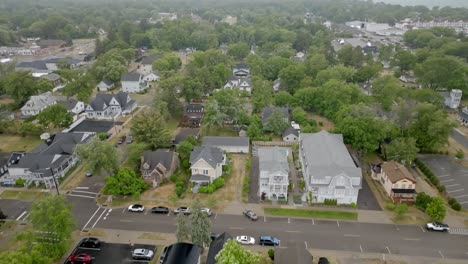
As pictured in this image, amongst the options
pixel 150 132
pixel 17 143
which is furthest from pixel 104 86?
pixel 150 132

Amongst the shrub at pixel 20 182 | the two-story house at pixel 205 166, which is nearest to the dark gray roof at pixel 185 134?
the two-story house at pixel 205 166

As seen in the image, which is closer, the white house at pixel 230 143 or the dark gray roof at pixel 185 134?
the white house at pixel 230 143

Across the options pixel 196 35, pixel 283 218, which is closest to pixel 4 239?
pixel 283 218

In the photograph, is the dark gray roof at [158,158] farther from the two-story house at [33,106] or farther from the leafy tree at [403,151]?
the two-story house at [33,106]

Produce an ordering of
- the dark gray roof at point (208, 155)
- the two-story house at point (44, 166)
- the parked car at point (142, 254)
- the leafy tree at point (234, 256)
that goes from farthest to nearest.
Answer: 1. the dark gray roof at point (208, 155)
2. the two-story house at point (44, 166)
3. the parked car at point (142, 254)
4. the leafy tree at point (234, 256)

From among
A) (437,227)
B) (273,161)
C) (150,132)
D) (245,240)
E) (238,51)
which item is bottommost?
(245,240)

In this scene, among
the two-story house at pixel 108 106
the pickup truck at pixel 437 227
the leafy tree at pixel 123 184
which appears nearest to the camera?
the pickup truck at pixel 437 227

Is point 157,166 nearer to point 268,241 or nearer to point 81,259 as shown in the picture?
point 81,259

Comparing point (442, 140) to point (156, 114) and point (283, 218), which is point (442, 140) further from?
point (156, 114)
